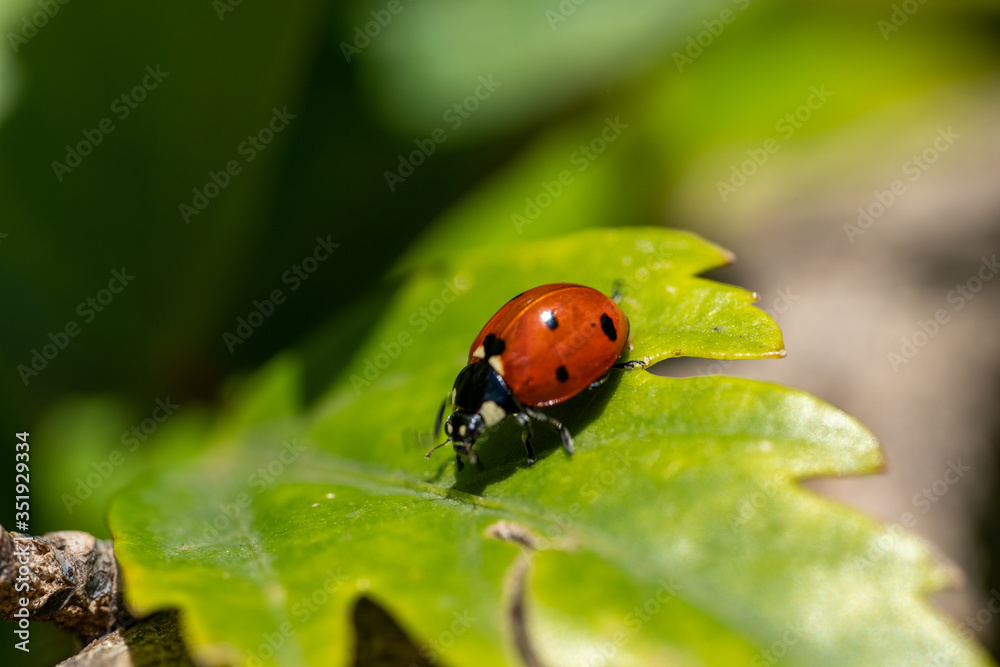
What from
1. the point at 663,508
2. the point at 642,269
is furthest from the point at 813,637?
the point at 642,269

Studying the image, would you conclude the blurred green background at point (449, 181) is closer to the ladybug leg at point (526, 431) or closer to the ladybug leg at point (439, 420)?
the ladybug leg at point (439, 420)

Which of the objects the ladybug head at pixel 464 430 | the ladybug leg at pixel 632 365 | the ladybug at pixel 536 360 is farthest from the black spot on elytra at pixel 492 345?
the ladybug leg at pixel 632 365

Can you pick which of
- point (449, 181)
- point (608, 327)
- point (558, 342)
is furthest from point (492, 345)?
point (449, 181)

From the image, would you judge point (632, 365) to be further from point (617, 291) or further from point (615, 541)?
point (615, 541)

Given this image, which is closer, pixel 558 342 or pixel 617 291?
pixel 558 342

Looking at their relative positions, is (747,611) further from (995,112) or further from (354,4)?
(995,112)

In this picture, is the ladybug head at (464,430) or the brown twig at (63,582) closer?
the brown twig at (63,582)

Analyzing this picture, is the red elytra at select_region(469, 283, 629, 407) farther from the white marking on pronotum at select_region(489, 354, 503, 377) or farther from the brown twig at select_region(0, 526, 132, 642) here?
the brown twig at select_region(0, 526, 132, 642)
